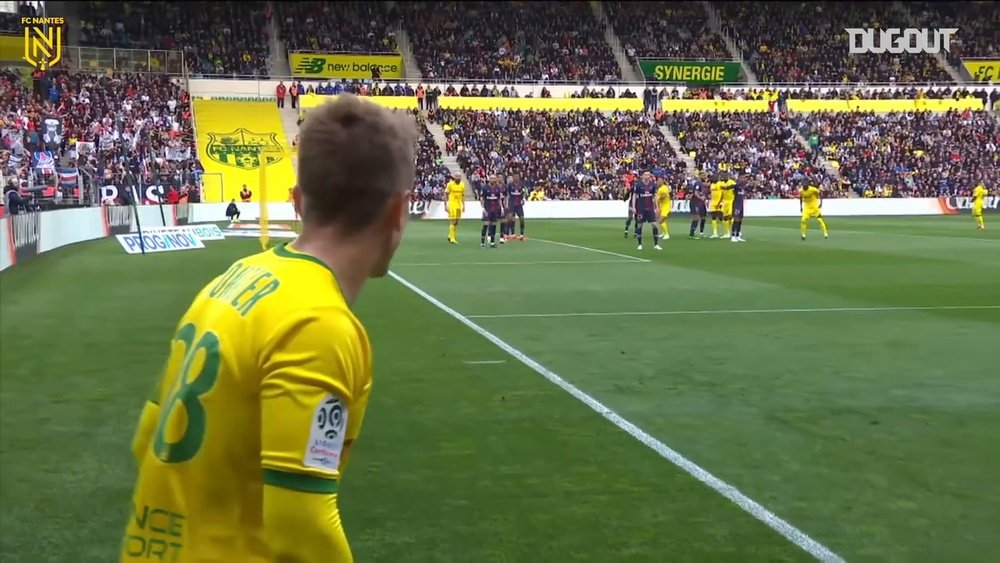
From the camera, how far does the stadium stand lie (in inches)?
2623

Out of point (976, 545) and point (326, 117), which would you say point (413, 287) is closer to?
point (976, 545)

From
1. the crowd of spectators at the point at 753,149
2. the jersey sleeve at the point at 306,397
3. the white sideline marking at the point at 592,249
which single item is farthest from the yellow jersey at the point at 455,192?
the crowd of spectators at the point at 753,149

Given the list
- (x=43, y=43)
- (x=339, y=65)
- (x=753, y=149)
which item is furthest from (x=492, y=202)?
(x=753, y=149)

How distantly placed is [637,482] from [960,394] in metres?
4.07

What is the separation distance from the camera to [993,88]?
62.8 m

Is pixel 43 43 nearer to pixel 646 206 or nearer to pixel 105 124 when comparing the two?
pixel 105 124

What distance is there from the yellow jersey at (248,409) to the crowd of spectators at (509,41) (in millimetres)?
58745

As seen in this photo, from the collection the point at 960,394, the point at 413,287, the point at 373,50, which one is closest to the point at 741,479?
the point at 960,394

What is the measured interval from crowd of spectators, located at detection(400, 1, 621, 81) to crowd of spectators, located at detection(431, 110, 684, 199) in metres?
4.79

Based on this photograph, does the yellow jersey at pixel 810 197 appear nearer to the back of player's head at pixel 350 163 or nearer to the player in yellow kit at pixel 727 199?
the player in yellow kit at pixel 727 199

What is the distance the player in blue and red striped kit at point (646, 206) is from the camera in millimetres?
26094

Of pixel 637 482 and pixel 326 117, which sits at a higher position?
pixel 326 117

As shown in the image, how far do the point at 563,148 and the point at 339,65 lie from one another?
1410 centimetres

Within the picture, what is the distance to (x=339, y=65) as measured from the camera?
5797 centimetres
